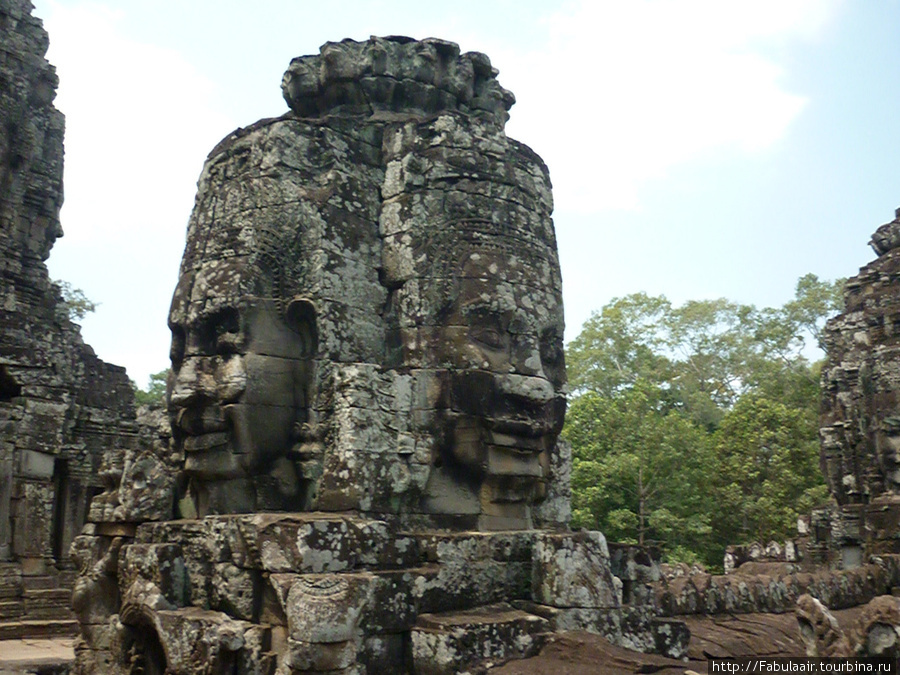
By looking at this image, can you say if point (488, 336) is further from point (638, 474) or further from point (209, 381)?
point (638, 474)

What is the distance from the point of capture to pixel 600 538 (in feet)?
19.0

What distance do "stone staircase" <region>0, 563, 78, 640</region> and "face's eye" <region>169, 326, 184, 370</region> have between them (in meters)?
6.80

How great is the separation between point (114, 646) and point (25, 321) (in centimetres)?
914

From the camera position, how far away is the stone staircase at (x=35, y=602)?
11703mm

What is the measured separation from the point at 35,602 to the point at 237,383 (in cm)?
835

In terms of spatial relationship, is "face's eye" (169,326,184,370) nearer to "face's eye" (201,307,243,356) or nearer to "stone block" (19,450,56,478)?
"face's eye" (201,307,243,356)

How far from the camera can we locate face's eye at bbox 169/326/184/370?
6.75 m

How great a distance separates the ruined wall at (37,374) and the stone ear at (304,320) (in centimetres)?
655

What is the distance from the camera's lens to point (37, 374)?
1359 centimetres

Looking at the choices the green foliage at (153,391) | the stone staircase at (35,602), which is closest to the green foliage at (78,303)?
the green foliage at (153,391)

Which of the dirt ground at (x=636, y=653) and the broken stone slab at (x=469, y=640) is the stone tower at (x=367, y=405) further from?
the dirt ground at (x=636, y=653)

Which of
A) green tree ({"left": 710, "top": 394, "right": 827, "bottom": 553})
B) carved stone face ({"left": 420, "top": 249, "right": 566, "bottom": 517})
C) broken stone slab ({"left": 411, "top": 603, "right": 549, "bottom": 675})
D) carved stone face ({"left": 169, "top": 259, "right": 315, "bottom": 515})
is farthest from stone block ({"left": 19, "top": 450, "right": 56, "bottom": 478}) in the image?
green tree ({"left": 710, "top": 394, "right": 827, "bottom": 553})

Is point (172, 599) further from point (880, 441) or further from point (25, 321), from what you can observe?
point (880, 441)

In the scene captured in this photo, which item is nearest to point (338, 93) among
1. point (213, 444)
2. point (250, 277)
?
point (250, 277)
